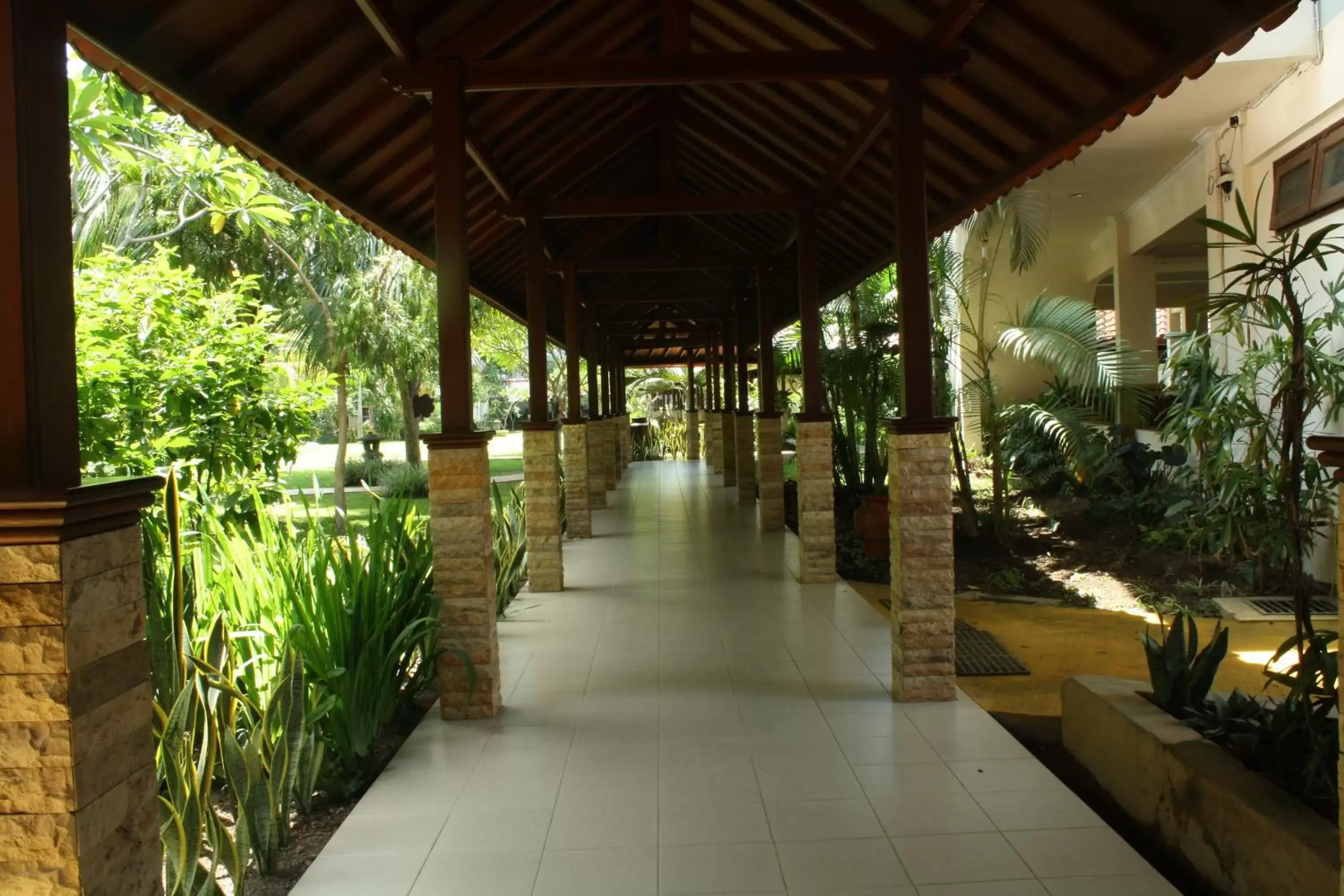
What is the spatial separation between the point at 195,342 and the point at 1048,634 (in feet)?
18.8

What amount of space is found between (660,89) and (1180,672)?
19.2ft

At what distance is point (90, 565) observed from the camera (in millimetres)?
2299

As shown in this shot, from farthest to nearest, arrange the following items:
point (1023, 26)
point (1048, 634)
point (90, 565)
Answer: point (1048, 634), point (1023, 26), point (90, 565)

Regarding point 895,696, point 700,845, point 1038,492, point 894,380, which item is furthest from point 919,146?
point 1038,492

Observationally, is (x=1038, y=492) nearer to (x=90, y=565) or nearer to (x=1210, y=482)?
(x=1210, y=482)

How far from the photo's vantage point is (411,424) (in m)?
21.7

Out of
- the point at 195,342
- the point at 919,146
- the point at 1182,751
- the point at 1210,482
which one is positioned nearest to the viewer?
the point at 1182,751

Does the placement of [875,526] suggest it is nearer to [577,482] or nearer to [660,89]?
[577,482]

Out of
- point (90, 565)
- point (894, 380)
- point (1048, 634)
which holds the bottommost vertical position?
point (1048, 634)

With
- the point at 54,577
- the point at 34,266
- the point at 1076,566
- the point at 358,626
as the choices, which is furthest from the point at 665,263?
the point at 54,577

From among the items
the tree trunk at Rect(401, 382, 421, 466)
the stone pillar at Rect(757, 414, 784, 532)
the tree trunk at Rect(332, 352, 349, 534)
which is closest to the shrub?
the tree trunk at Rect(401, 382, 421, 466)

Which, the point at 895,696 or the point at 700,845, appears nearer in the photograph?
the point at 700,845

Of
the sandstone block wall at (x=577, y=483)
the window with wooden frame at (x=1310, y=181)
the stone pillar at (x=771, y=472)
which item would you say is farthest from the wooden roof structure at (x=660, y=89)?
the window with wooden frame at (x=1310, y=181)

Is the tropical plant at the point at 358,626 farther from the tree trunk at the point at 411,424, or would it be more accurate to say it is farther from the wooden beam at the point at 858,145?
the tree trunk at the point at 411,424
